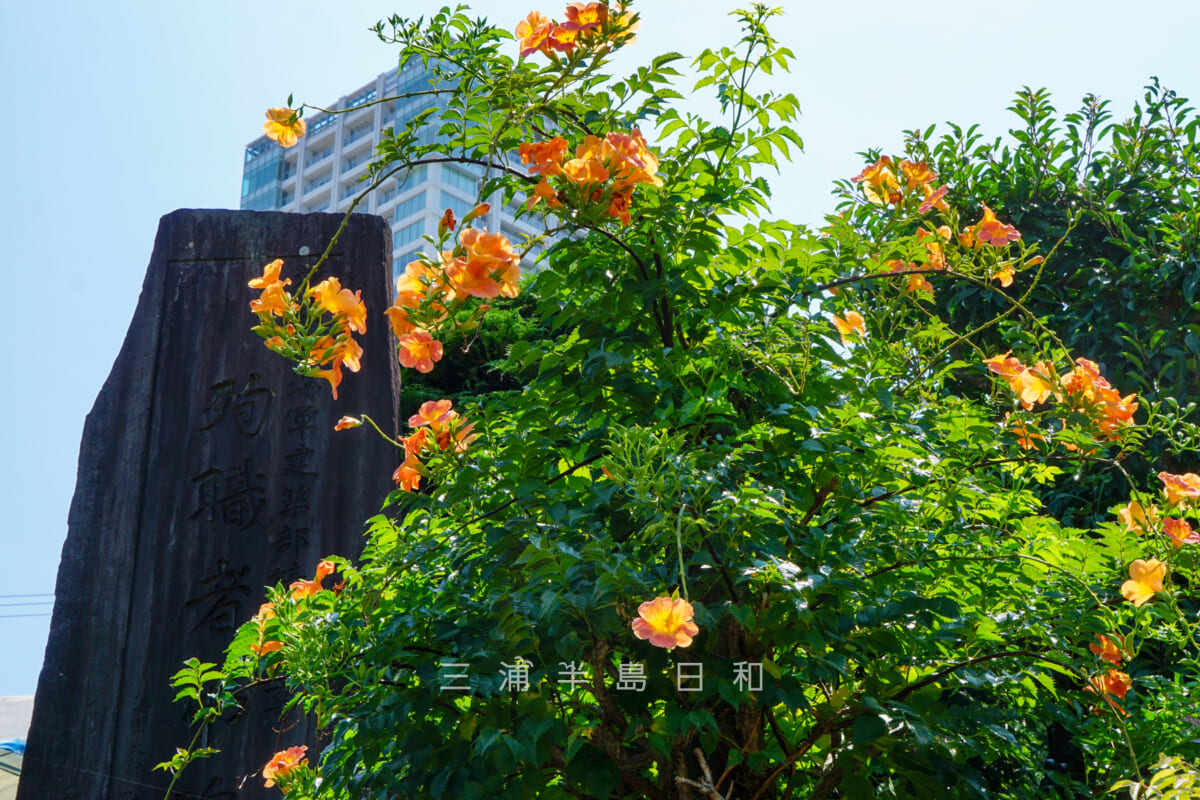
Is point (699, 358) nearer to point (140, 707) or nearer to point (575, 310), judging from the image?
point (575, 310)

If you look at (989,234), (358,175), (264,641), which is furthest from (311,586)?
(358,175)

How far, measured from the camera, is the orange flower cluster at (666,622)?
1231 mm

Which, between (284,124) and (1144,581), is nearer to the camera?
(1144,581)

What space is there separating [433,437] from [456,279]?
0.46 m

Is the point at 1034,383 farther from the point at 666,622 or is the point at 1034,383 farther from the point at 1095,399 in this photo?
the point at 666,622

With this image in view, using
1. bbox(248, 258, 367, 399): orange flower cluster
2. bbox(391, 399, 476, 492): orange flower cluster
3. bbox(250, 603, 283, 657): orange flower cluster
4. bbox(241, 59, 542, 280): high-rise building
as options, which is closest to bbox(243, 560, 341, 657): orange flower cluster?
bbox(250, 603, 283, 657): orange flower cluster

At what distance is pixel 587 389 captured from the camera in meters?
1.79

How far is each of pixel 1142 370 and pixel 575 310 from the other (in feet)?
10.7

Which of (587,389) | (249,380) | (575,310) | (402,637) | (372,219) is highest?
(372,219)

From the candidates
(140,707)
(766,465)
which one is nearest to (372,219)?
(140,707)

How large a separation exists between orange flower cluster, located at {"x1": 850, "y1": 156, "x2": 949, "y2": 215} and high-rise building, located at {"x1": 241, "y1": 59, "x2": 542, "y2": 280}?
28.7 metres

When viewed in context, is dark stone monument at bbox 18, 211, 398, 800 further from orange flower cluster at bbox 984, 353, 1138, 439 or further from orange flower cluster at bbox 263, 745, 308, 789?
orange flower cluster at bbox 984, 353, 1138, 439

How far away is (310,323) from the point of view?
1718 millimetres

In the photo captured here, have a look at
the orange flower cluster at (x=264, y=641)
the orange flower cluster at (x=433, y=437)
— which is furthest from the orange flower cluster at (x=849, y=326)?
the orange flower cluster at (x=264, y=641)
